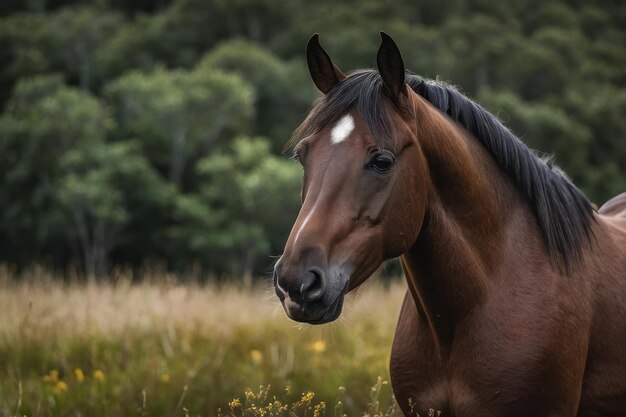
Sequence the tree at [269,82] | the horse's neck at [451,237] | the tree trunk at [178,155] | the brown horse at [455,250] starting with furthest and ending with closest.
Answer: the tree at [269,82], the tree trunk at [178,155], the horse's neck at [451,237], the brown horse at [455,250]

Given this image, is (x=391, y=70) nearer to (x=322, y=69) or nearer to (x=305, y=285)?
(x=322, y=69)

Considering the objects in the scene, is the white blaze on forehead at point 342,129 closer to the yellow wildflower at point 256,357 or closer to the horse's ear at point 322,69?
the horse's ear at point 322,69

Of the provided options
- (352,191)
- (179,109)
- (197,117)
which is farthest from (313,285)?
(197,117)

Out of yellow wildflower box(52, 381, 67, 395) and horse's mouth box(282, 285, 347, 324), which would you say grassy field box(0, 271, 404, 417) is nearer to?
yellow wildflower box(52, 381, 67, 395)

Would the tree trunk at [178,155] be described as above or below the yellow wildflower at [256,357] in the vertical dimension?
below

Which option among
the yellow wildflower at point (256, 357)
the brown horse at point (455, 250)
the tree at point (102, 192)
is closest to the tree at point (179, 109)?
the tree at point (102, 192)

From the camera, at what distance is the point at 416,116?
286 cm

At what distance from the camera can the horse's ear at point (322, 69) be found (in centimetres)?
292

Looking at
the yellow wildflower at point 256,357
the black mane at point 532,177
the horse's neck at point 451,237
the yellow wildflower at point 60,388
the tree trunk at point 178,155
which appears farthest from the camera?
the tree trunk at point 178,155

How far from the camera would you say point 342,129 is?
271 cm

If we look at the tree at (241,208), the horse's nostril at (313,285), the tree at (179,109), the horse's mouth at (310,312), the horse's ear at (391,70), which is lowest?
the tree at (241,208)

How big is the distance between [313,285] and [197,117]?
37378 mm

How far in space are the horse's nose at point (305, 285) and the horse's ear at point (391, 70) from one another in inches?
31.6

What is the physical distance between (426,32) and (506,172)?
42.9 meters
